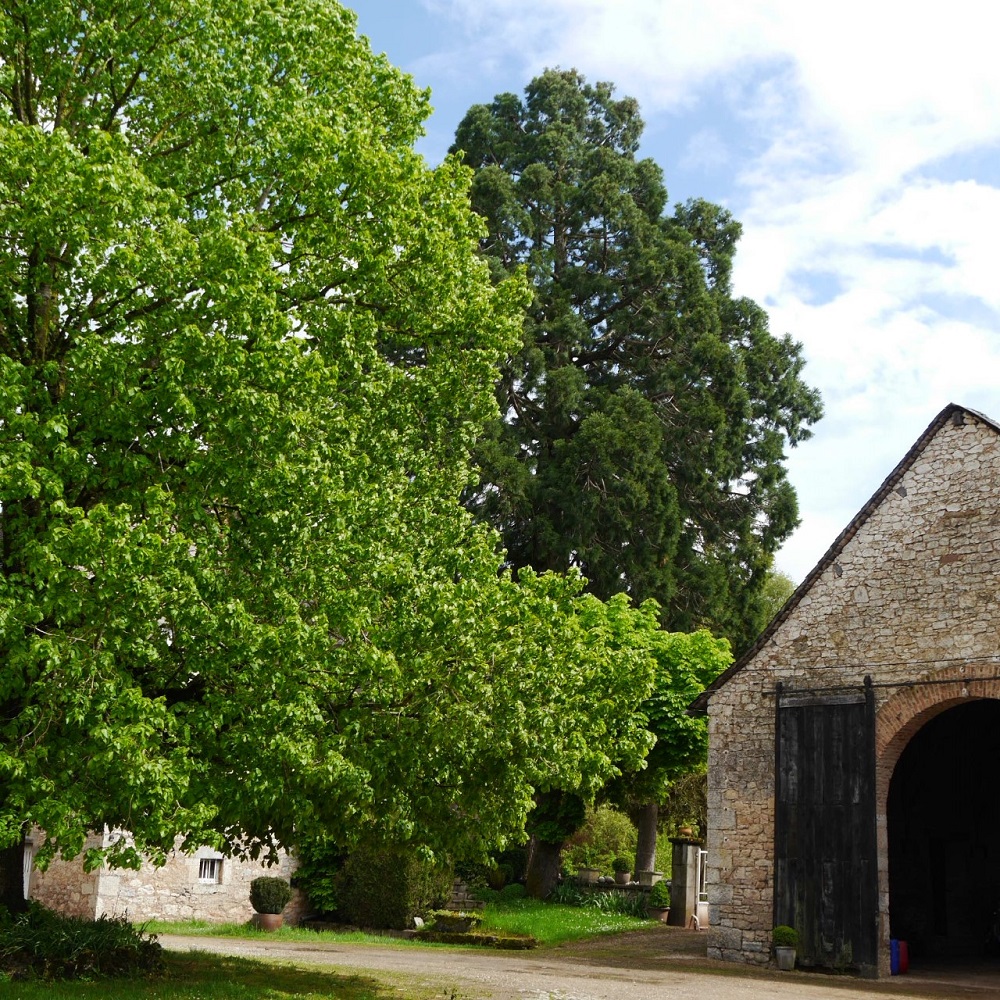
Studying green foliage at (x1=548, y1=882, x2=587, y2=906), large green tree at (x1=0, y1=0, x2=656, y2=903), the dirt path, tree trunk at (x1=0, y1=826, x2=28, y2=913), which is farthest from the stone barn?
tree trunk at (x1=0, y1=826, x2=28, y2=913)

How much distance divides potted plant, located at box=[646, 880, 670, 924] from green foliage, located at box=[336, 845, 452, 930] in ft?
16.3

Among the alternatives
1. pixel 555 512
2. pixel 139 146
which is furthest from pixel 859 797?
pixel 555 512

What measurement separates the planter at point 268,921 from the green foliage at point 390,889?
1.42 meters

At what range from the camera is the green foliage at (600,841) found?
30656 millimetres

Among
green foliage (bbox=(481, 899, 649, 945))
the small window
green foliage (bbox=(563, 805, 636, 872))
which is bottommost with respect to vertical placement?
green foliage (bbox=(481, 899, 649, 945))

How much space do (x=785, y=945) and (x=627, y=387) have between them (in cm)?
1843

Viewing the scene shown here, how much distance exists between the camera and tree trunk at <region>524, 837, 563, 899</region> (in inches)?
1043

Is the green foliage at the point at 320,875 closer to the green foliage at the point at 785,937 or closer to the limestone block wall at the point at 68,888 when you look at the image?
the limestone block wall at the point at 68,888

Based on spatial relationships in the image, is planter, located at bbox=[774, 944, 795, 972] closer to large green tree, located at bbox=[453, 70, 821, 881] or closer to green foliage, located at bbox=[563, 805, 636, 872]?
large green tree, located at bbox=[453, 70, 821, 881]

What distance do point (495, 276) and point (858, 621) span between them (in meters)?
18.4

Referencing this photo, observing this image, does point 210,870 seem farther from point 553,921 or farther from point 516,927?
point 553,921

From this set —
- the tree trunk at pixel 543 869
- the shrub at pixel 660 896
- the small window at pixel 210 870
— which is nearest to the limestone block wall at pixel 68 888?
the small window at pixel 210 870

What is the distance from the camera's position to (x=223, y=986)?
11828mm

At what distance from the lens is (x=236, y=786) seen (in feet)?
32.9
